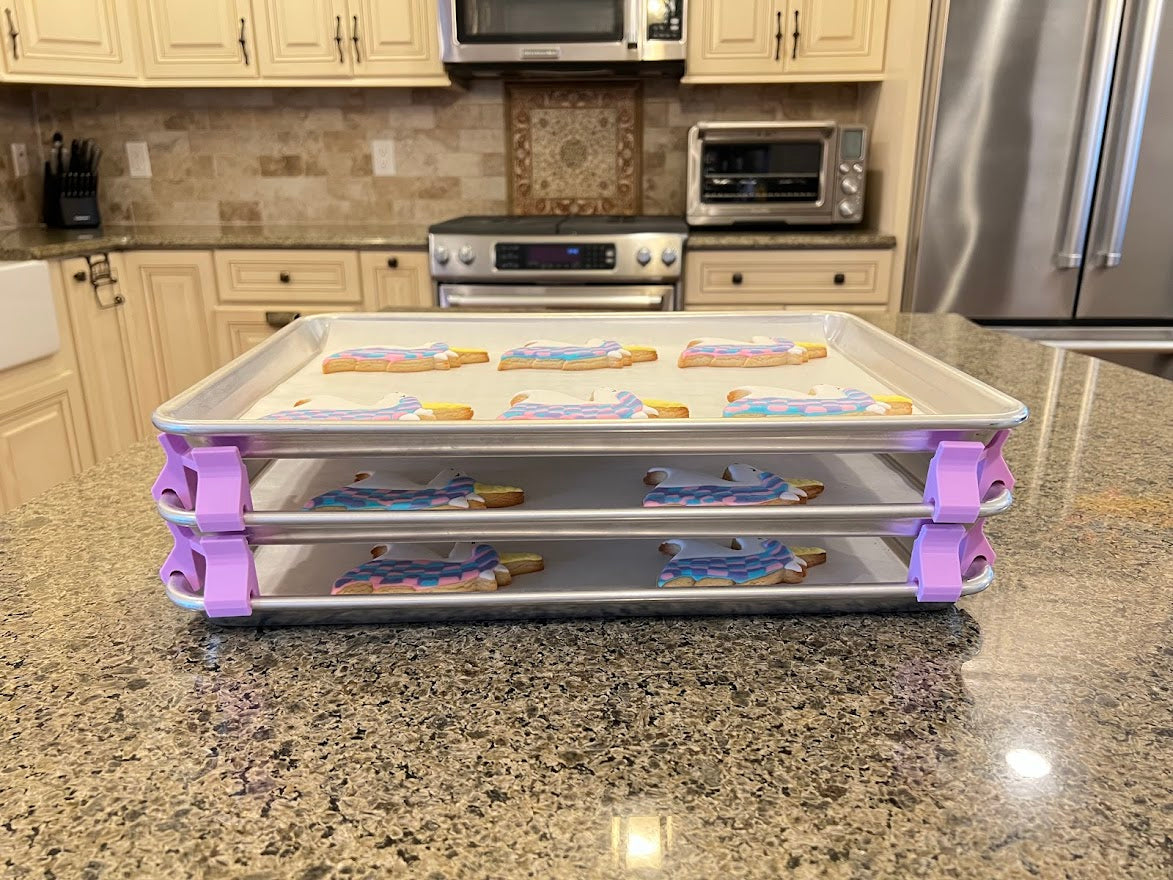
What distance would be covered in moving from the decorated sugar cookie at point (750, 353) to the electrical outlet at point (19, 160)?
3.32 meters

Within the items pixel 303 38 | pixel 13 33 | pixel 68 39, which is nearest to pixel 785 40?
pixel 303 38

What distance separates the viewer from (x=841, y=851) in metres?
0.39

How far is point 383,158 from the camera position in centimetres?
333

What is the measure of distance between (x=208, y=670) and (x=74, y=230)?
3.24 meters

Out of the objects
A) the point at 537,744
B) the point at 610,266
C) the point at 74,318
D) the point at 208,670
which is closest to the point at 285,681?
the point at 208,670

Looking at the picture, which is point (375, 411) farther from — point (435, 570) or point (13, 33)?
point (13, 33)

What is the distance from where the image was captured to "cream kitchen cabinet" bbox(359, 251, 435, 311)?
2840 mm

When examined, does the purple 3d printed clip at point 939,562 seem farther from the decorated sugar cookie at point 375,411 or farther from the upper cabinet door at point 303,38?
the upper cabinet door at point 303,38

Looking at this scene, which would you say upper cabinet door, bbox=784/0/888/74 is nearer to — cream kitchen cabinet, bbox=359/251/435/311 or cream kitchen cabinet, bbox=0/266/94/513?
cream kitchen cabinet, bbox=359/251/435/311

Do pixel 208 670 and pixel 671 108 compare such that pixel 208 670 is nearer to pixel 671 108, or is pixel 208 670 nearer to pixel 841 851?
pixel 841 851

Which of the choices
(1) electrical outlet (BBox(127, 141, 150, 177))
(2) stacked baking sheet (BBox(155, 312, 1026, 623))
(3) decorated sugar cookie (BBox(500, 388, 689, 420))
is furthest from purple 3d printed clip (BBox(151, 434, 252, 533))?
(1) electrical outlet (BBox(127, 141, 150, 177))

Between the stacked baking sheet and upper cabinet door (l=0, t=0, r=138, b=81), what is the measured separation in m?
2.70

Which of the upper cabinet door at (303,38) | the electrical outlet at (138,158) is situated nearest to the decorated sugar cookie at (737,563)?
the upper cabinet door at (303,38)

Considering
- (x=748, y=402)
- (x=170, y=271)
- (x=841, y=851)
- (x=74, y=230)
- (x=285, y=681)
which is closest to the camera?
(x=841, y=851)
